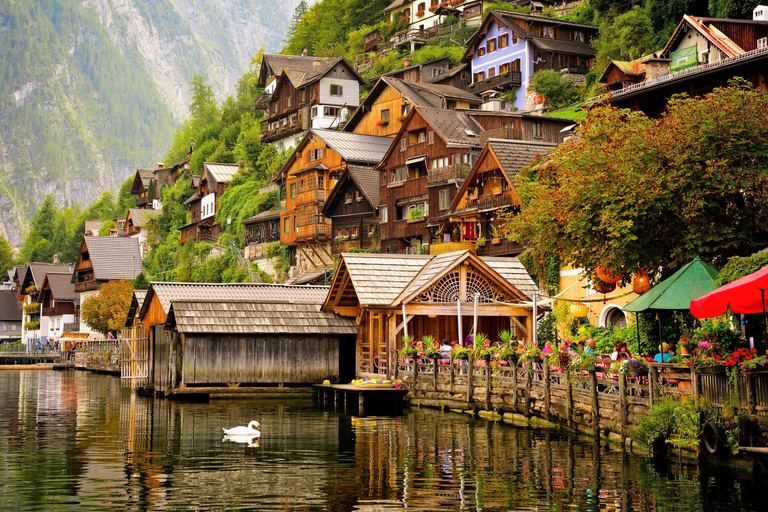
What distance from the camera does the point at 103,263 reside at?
101m

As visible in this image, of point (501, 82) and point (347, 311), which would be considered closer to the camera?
point (347, 311)

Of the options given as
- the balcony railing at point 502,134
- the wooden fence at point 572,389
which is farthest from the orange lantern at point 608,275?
the balcony railing at point 502,134

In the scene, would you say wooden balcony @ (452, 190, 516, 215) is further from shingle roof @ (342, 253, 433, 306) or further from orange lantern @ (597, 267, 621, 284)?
orange lantern @ (597, 267, 621, 284)

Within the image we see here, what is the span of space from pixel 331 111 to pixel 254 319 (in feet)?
192

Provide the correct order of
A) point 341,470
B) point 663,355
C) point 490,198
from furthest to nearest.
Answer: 1. point 490,198
2. point 663,355
3. point 341,470

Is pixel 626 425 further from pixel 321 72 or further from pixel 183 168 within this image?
pixel 183 168

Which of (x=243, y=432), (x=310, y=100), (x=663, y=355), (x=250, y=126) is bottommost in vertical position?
(x=243, y=432)

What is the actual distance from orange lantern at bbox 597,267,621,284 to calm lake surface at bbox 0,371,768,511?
540 cm

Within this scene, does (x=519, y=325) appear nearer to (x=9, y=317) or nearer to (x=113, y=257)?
(x=113, y=257)

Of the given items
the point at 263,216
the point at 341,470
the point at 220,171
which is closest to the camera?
the point at 341,470

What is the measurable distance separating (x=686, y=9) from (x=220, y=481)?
64.4 metres

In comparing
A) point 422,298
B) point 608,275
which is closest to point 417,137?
point 422,298

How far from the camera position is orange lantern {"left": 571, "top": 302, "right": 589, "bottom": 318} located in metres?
42.4

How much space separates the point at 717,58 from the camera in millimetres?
57156
